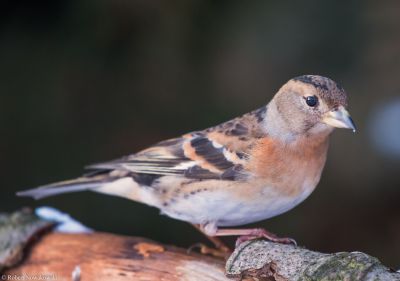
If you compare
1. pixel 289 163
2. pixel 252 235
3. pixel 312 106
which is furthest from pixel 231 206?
pixel 312 106

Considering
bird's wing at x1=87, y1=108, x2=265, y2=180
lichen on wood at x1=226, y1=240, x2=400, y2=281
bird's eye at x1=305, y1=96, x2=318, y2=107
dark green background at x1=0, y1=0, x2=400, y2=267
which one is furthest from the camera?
dark green background at x1=0, y1=0, x2=400, y2=267

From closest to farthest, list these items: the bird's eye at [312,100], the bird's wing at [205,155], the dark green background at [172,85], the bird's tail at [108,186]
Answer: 1. the bird's eye at [312,100]
2. the bird's wing at [205,155]
3. the bird's tail at [108,186]
4. the dark green background at [172,85]

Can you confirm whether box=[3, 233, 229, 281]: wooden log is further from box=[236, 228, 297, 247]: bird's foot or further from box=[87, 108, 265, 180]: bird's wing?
box=[87, 108, 265, 180]: bird's wing

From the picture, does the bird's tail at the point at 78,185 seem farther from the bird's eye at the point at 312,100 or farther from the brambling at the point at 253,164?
the bird's eye at the point at 312,100

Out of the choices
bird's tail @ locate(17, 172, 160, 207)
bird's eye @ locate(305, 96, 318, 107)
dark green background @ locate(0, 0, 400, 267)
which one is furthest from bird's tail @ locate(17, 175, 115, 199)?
dark green background @ locate(0, 0, 400, 267)

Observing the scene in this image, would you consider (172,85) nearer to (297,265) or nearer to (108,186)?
(108,186)

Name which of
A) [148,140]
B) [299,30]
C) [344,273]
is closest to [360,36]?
[299,30]

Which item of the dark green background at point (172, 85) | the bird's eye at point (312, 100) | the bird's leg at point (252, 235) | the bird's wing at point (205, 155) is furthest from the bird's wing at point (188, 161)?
the dark green background at point (172, 85)
